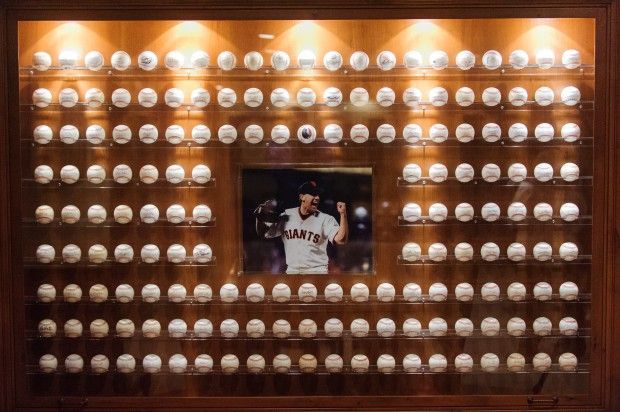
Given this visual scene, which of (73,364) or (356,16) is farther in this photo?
(73,364)

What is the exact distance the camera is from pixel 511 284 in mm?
4406

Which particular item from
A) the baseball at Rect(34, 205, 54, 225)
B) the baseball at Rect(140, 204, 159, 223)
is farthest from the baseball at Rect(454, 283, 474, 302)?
the baseball at Rect(34, 205, 54, 225)

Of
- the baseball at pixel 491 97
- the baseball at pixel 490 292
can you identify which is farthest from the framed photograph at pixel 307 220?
the baseball at pixel 491 97

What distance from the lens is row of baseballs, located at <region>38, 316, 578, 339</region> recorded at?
172 inches

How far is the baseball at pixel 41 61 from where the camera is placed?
431 centimetres

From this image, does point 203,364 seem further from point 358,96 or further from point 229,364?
Answer: point 358,96

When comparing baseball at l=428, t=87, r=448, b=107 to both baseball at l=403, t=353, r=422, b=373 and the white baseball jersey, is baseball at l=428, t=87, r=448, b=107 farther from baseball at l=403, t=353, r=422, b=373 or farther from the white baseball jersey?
baseball at l=403, t=353, r=422, b=373

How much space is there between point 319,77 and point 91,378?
8.37 ft

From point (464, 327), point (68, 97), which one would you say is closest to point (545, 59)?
→ point (464, 327)

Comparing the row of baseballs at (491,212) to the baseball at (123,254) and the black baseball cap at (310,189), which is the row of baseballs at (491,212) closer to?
the black baseball cap at (310,189)

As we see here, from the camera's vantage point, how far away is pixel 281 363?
4.40m

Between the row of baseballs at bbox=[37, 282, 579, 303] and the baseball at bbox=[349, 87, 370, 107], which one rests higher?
the baseball at bbox=[349, 87, 370, 107]

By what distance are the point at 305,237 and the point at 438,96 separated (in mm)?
1260

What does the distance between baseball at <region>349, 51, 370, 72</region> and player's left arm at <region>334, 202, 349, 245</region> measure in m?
0.89
